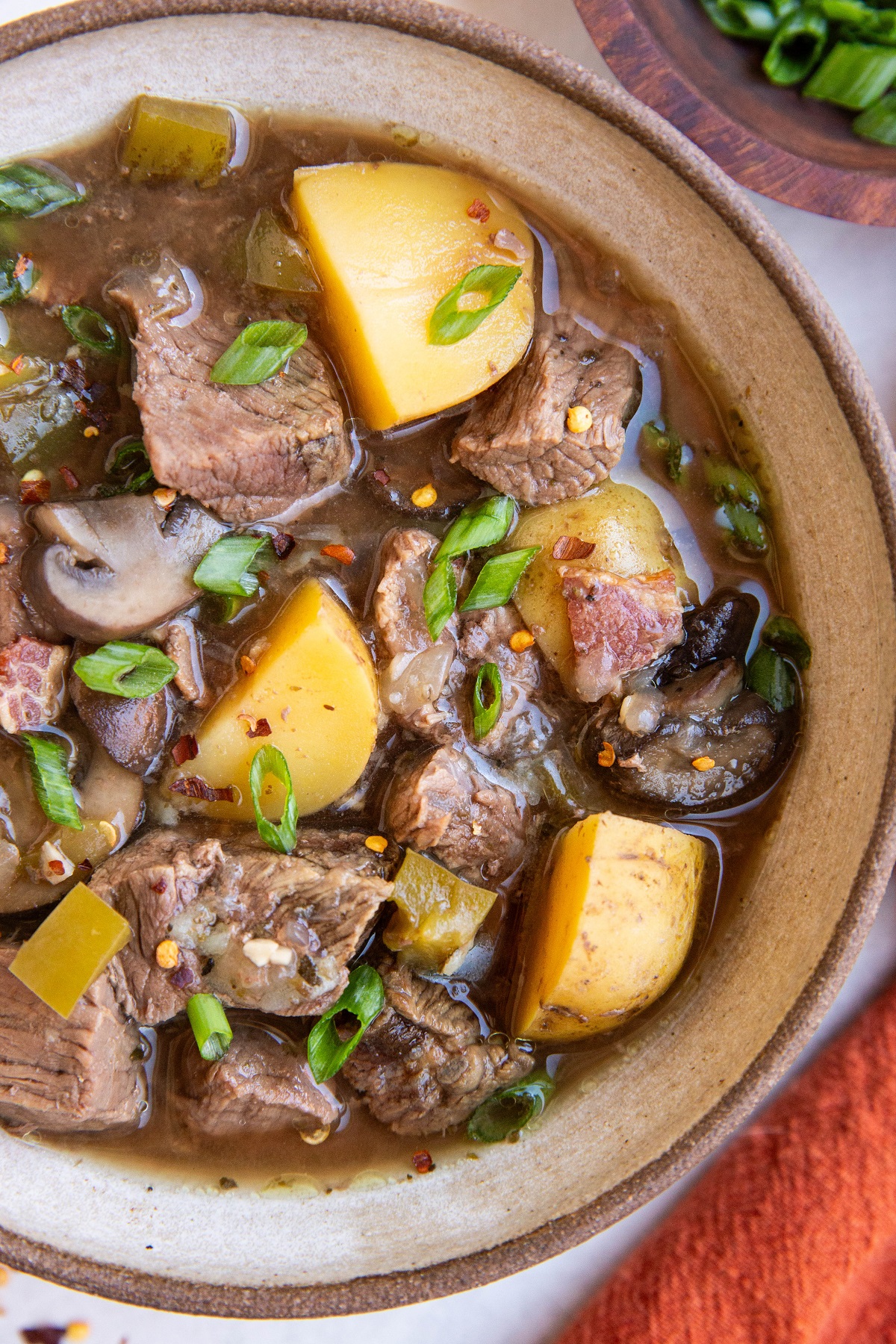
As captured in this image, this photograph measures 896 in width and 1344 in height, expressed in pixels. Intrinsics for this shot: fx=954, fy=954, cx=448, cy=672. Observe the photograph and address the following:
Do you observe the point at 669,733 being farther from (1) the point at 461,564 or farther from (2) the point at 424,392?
(2) the point at 424,392

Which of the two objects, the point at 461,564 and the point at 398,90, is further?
the point at 461,564

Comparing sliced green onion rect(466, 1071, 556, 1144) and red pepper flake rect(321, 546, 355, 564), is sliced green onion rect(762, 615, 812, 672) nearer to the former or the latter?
red pepper flake rect(321, 546, 355, 564)

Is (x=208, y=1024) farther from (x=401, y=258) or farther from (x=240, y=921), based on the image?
(x=401, y=258)

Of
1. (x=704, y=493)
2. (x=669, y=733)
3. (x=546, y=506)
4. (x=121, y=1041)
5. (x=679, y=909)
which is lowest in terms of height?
(x=121, y=1041)

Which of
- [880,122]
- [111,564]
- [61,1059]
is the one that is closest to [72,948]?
[61,1059]

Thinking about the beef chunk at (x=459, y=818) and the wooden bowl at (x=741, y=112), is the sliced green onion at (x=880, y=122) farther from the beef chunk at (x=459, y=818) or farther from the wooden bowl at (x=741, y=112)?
the beef chunk at (x=459, y=818)

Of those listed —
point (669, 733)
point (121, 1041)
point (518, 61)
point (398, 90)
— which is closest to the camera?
point (518, 61)

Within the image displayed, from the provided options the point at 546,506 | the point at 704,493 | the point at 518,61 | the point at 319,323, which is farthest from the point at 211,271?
the point at 704,493
